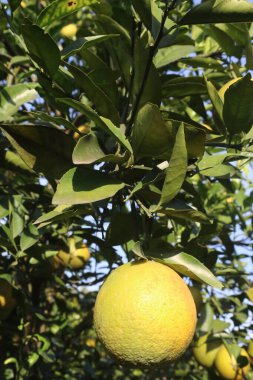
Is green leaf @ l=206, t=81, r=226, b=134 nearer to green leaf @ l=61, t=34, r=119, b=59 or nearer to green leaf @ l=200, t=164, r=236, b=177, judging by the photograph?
green leaf @ l=200, t=164, r=236, b=177

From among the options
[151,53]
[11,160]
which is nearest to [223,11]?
[151,53]

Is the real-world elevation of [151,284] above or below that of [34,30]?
below

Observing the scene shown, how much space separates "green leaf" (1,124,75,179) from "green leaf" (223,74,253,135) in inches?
14.3

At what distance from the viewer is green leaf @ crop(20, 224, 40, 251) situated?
145 centimetres

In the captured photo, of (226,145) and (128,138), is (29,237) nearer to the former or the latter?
(128,138)

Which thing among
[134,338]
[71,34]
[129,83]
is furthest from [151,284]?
[71,34]

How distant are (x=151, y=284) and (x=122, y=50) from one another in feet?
2.07

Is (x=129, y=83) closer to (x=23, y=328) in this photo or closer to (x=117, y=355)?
(x=117, y=355)

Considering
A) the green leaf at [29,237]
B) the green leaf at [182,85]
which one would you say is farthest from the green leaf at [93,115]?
the green leaf at [29,237]

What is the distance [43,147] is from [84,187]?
166 mm

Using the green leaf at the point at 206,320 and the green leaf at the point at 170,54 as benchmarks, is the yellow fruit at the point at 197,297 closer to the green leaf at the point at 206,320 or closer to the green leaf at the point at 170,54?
the green leaf at the point at 206,320

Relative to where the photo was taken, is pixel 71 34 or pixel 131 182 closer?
pixel 131 182

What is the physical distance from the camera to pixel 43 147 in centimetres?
107

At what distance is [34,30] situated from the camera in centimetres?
97
